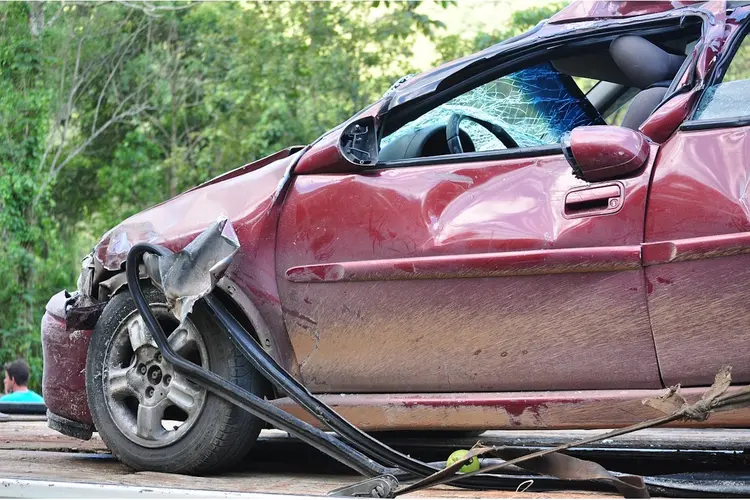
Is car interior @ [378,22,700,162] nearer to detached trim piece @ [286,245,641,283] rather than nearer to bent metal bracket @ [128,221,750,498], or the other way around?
detached trim piece @ [286,245,641,283]

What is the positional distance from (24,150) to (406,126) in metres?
14.5

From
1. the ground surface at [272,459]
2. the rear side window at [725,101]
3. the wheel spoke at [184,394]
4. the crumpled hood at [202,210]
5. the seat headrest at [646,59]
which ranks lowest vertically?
the ground surface at [272,459]

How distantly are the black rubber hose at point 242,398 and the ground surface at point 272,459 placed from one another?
0.13 m

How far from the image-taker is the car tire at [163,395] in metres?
3.58

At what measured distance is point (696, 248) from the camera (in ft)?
9.52

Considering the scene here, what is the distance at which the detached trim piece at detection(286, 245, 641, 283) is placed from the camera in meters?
3.03

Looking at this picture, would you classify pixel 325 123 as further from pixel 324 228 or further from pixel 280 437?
pixel 324 228

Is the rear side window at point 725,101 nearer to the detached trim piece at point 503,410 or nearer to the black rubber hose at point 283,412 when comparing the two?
the detached trim piece at point 503,410

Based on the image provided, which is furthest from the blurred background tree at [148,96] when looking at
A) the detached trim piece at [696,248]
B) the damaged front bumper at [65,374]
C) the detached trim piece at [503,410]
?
the detached trim piece at [696,248]

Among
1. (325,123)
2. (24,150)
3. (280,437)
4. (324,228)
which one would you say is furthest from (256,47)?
(324,228)

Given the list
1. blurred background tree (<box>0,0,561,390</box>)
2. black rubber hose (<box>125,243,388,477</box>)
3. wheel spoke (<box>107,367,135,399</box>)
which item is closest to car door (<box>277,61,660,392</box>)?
black rubber hose (<box>125,243,388,477</box>)

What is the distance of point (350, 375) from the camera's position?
3.52m

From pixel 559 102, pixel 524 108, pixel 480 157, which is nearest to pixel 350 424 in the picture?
pixel 480 157

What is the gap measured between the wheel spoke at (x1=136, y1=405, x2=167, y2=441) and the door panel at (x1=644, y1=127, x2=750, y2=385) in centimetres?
186
